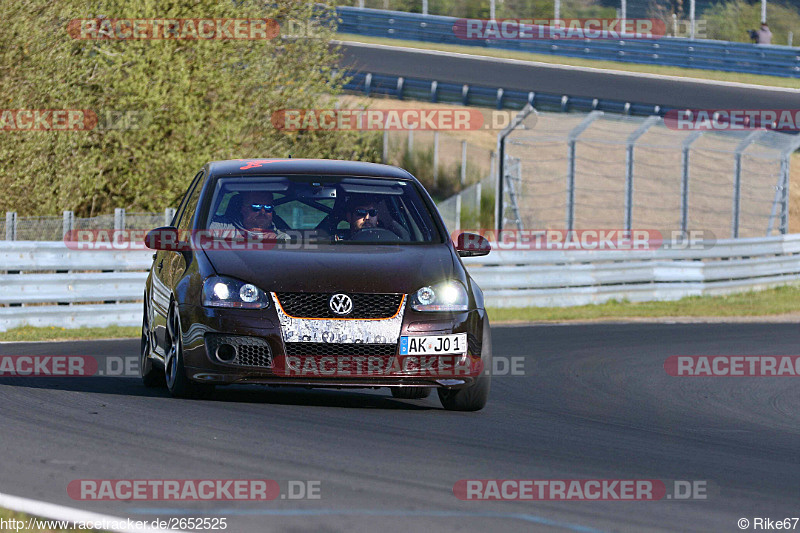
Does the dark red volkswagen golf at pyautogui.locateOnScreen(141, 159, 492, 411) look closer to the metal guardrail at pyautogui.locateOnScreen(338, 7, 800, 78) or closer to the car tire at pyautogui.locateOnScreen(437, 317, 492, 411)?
the car tire at pyautogui.locateOnScreen(437, 317, 492, 411)

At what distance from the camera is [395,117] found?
37.3m

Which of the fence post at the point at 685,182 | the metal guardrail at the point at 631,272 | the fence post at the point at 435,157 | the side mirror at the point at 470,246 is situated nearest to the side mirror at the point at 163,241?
the side mirror at the point at 470,246

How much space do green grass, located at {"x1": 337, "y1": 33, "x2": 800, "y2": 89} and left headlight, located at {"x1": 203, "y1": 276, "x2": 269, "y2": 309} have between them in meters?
32.9

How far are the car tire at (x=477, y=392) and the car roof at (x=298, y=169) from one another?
1477mm

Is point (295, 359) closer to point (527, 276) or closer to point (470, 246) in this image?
point (470, 246)

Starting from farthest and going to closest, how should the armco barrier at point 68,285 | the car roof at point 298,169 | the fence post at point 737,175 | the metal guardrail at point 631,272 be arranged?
the fence post at point 737,175
the metal guardrail at point 631,272
the armco barrier at point 68,285
the car roof at point 298,169

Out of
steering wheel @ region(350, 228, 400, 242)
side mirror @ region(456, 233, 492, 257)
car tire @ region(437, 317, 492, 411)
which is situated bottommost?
car tire @ region(437, 317, 492, 411)

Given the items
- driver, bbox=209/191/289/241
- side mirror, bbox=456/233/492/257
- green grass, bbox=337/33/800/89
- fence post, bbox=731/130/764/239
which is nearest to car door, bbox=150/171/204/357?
driver, bbox=209/191/289/241

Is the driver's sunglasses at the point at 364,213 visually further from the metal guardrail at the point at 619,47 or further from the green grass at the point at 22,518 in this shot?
the metal guardrail at the point at 619,47

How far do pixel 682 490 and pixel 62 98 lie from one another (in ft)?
55.6

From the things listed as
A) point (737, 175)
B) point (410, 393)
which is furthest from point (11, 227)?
point (737, 175)

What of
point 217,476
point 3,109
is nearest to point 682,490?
point 217,476

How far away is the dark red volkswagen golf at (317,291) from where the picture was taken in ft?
26.0

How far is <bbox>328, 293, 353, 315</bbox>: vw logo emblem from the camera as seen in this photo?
26.0 feet
